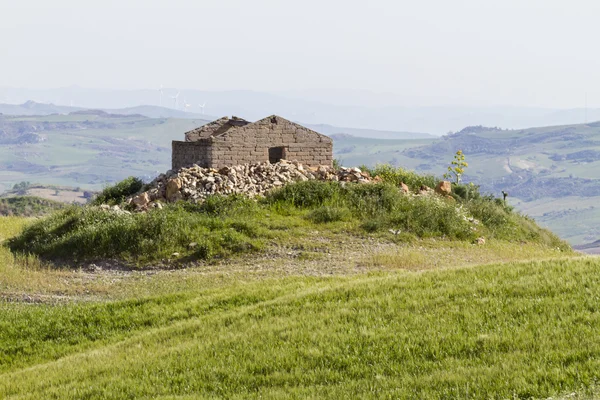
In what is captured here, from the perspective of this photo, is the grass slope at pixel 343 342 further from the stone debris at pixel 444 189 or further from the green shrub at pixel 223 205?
the stone debris at pixel 444 189

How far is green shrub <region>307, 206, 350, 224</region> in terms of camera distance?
67.3ft

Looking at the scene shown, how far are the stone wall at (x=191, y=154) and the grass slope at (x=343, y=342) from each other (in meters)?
10.8

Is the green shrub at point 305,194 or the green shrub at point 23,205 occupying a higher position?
the green shrub at point 305,194

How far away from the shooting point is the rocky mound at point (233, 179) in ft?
72.6

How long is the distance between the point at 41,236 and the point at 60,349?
9.58 metres

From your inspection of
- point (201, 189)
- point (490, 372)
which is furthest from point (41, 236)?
point (490, 372)

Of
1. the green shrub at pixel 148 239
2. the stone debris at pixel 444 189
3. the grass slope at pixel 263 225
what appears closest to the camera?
the green shrub at pixel 148 239

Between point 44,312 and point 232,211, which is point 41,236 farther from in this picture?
point 44,312

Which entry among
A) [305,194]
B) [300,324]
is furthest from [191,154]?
[300,324]

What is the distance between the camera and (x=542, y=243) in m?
22.9

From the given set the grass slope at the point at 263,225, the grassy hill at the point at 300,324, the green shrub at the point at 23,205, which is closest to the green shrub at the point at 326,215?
the grass slope at the point at 263,225

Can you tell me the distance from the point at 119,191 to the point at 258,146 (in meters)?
5.54

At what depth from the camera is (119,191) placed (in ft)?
86.6

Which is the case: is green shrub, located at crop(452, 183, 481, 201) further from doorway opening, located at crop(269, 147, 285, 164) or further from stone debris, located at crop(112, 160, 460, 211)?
doorway opening, located at crop(269, 147, 285, 164)
